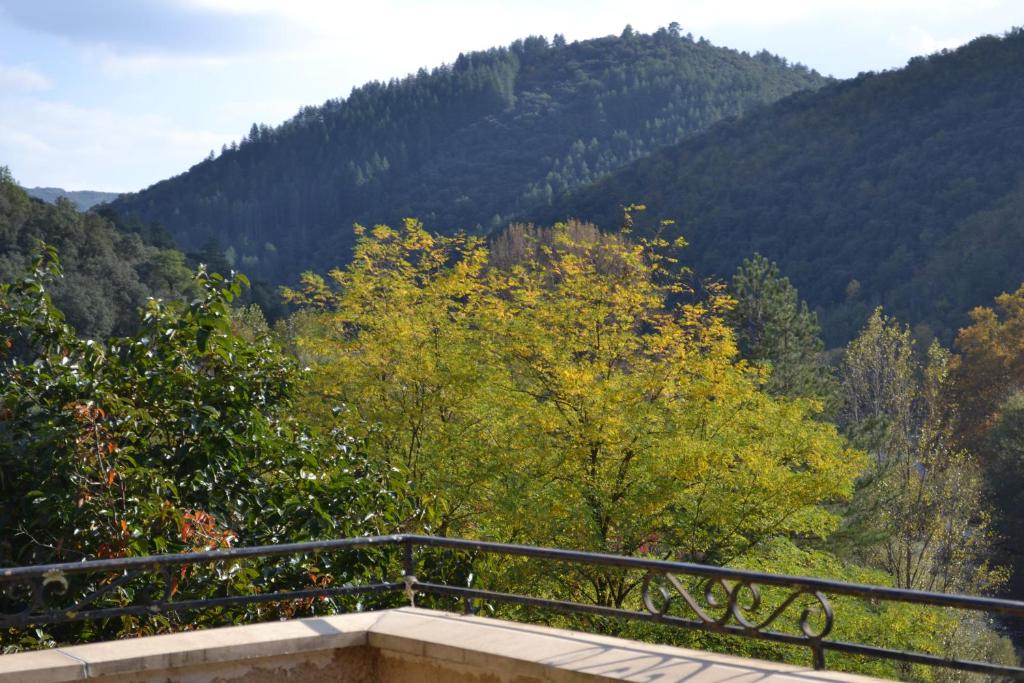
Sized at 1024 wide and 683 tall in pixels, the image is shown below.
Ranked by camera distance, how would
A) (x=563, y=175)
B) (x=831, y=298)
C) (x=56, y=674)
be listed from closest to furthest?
(x=56, y=674)
(x=831, y=298)
(x=563, y=175)

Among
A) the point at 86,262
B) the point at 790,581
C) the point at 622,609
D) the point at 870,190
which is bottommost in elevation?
the point at 622,609

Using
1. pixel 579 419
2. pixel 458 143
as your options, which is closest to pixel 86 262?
pixel 579 419

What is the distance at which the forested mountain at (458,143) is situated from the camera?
354 feet

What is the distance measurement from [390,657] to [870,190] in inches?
2737

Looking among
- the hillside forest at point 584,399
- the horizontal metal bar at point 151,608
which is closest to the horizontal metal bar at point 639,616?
the horizontal metal bar at point 151,608

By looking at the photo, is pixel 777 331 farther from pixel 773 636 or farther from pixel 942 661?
pixel 942 661

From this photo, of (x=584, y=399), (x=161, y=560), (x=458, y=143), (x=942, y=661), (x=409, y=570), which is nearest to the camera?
(x=942, y=661)

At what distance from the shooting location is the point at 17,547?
22.4 ft

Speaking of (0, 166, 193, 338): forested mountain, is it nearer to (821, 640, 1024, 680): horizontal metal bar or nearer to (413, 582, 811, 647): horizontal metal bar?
(413, 582, 811, 647): horizontal metal bar

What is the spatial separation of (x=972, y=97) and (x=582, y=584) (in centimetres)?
6893

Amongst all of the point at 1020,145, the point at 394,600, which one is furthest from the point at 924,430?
the point at 1020,145

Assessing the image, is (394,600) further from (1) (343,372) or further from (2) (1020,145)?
(2) (1020,145)

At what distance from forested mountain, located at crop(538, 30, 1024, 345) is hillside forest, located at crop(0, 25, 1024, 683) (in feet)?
0.78

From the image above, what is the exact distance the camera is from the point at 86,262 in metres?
46.7
